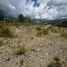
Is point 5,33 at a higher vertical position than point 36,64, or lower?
higher

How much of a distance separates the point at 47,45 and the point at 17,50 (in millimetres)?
1945

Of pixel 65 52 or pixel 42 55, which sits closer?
pixel 42 55

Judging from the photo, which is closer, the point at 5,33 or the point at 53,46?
the point at 53,46

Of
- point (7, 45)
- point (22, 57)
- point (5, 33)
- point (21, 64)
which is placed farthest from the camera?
point (5, 33)

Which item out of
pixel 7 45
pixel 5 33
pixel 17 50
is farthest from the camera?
pixel 5 33

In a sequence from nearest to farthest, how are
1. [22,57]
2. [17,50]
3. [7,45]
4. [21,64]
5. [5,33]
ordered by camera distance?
[21,64]
[22,57]
[17,50]
[7,45]
[5,33]

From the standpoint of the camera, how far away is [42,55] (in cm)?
689

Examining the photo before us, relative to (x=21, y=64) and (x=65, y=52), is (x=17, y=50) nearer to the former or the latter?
(x=21, y=64)

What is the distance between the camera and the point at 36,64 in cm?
614

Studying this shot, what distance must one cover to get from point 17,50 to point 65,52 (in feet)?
7.24

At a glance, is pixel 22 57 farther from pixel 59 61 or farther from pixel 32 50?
pixel 59 61

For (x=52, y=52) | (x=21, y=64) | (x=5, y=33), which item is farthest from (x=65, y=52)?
(x=5, y=33)

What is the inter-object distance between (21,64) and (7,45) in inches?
94.1

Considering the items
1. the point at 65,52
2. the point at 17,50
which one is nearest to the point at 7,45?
the point at 17,50
